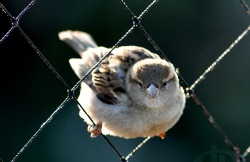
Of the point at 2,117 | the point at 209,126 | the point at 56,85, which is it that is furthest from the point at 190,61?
the point at 2,117

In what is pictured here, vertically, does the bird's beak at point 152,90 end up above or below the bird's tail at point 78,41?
below

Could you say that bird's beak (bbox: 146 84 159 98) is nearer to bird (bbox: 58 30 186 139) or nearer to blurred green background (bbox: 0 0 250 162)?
bird (bbox: 58 30 186 139)

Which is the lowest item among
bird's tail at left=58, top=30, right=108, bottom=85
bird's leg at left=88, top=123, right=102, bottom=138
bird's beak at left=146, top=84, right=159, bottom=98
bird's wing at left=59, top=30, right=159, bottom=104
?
bird's beak at left=146, top=84, right=159, bottom=98

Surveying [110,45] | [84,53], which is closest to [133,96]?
[84,53]

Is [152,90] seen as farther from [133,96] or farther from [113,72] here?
[113,72]

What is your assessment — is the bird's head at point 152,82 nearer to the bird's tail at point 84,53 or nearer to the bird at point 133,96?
the bird at point 133,96

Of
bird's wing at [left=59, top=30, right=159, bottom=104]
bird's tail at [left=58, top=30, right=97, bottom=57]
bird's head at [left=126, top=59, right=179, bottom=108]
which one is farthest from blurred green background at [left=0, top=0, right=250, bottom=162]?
bird's head at [left=126, top=59, right=179, bottom=108]

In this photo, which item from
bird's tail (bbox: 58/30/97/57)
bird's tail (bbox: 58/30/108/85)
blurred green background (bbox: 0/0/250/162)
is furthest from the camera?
blurred green background (bbox: 0/0/250/162)

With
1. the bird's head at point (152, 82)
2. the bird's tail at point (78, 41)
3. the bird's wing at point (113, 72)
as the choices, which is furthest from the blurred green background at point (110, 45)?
the bird's head at point (152, 82)

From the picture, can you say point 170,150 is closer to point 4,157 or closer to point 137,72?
point 4,157
